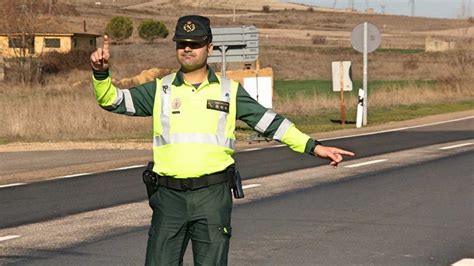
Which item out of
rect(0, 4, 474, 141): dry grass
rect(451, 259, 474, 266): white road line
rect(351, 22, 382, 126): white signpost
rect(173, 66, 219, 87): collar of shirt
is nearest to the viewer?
rect(173, 66, 219, 87): collar of shirt

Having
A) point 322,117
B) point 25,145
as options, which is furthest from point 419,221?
point 322,117

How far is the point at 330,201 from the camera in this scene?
14.1 metres

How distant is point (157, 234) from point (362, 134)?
21.3 m

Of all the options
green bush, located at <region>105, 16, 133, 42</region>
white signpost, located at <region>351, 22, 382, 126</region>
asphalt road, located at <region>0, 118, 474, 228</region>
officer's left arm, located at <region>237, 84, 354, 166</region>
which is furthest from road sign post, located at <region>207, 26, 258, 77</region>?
green bush, located at <region>105, 16, 133, 42</region>

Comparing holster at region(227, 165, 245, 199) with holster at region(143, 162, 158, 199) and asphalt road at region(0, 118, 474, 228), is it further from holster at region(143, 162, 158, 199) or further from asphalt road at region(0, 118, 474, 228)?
asphalt road at region(0, 118, 474, 228)

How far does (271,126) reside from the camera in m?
6.45

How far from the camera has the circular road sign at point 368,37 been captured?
3165cm

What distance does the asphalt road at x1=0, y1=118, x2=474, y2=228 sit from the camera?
1349 cm

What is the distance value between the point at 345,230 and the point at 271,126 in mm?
5359

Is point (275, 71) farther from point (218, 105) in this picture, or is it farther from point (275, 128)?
point (218, 105)

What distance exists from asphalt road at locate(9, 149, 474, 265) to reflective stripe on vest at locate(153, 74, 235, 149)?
3524mm

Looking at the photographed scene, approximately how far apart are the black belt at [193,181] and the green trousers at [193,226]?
0.03 metres

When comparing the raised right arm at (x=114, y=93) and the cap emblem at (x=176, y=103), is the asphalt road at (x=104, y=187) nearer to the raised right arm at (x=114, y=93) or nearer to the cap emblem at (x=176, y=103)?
the raised right arm at (x=114, y=93)

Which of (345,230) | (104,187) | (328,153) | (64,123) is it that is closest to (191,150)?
(328,153)
